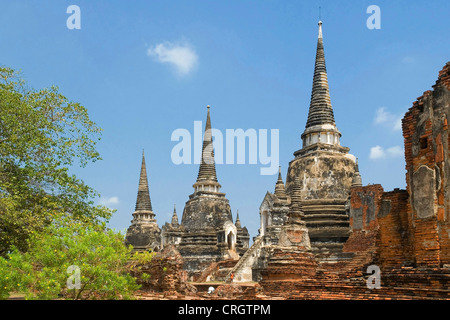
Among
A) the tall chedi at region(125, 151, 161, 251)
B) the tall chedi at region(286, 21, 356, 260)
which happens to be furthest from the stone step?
the tall chedi at region(125, 151, 161, 251)

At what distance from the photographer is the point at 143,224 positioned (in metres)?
47.2

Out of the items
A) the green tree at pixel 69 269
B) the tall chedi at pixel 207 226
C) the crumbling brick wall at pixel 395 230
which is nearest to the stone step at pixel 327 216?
the tall chedi at pixel 207 226

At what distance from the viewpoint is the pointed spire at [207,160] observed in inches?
1606

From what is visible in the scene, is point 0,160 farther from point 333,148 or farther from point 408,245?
point 333,148

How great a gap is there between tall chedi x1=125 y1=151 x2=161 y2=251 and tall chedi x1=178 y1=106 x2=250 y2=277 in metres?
7.26

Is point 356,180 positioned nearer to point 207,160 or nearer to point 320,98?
point 320,98

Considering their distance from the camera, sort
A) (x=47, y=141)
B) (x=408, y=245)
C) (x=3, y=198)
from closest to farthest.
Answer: (x=408, y=245)
(x=3, y=198)
(x=47, y=141)

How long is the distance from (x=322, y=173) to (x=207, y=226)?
38.0 feet

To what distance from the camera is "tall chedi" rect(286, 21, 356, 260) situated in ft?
88.0

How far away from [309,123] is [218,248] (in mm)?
11523

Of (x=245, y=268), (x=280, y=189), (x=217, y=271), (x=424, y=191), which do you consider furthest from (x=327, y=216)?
(x=424, y=191)

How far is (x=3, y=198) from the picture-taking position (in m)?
14.2
